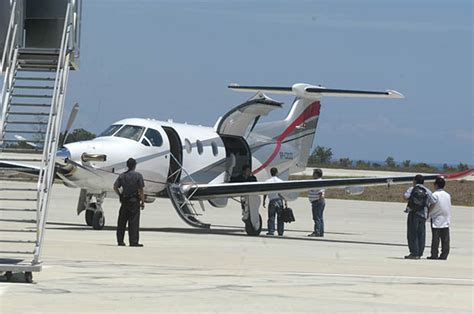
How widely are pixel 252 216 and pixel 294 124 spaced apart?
6899 mm

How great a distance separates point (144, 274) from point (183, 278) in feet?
2.12

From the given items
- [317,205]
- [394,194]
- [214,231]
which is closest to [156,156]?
[214,231]

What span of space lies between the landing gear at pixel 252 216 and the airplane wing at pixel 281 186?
0.38 meters

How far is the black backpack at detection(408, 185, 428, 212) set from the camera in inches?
830

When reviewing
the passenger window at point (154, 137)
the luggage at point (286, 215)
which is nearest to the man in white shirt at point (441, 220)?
the luggage at point (286, 215)

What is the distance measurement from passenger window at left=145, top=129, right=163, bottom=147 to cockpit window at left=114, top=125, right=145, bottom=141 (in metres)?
0.20

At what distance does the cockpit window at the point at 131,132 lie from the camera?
28.0 meters

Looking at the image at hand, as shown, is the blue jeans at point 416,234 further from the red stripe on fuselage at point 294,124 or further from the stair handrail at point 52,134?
the red stripe on fuselage at point 294,124

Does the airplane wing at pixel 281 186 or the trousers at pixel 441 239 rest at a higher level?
the airplane wing at pixel 281 186

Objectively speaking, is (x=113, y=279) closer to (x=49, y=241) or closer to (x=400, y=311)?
(x=400, y=311)

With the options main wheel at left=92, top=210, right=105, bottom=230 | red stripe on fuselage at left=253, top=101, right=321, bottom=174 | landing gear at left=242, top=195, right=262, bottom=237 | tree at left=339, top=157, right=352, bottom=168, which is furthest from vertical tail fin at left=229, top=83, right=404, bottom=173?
tree at left=339, top=157, right=352, bottom=168

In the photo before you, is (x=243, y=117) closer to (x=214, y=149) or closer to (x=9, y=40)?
(x=214, y=149)

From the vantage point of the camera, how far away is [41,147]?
55.1ft

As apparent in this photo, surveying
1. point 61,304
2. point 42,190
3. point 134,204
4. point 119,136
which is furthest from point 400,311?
point 119,136
